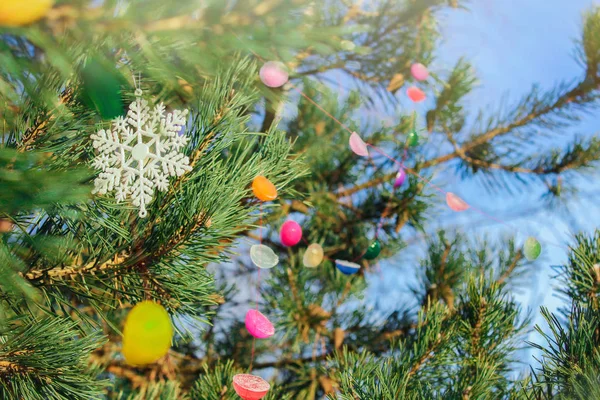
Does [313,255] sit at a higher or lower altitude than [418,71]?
lower

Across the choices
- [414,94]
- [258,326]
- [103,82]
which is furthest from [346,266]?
[103,82]

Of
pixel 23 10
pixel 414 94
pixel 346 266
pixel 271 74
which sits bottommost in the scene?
pixel 346 266

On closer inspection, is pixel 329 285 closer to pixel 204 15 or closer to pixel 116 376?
pixel 116 376

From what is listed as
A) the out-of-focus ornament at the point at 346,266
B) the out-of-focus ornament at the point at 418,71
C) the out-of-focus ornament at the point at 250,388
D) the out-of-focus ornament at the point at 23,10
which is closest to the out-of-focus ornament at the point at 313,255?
the out-of-focus ornament at the point at 346,266

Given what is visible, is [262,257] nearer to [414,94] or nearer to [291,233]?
[291,233]

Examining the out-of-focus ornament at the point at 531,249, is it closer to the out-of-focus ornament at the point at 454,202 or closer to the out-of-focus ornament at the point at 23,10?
the out-of-focus ornament at the point at 454,202

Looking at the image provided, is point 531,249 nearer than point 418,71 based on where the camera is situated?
Yes

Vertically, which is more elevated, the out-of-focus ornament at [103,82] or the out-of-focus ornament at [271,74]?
the out-of-focus ornament at [103,82]
